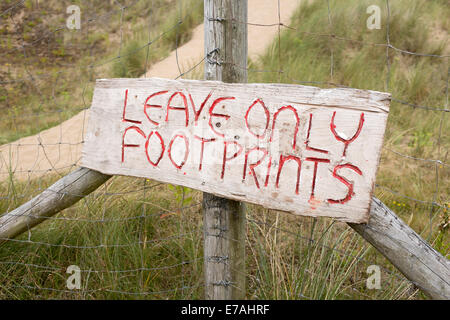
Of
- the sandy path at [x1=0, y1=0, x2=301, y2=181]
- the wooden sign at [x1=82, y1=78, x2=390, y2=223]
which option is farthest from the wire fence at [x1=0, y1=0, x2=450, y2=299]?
the wooden sign at [x1=82, y1=78, x2=390, y2=223]

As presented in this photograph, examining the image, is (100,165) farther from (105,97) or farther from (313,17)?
(313,17)

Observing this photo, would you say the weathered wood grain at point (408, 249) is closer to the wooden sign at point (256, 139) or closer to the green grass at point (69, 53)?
the wooden sign at point (256, 139)

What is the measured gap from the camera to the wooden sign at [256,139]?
128 cm

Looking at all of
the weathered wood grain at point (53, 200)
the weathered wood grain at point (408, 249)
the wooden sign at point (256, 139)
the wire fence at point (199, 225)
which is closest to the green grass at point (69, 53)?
the wire fence at point (199, 225)

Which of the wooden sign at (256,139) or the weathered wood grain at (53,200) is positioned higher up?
the wooden sign at (256,139)

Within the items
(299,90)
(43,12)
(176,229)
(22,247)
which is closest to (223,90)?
(299,90)

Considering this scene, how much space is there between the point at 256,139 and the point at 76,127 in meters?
3.87

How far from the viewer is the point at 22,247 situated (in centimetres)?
214

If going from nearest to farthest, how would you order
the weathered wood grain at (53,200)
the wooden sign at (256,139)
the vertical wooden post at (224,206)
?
the wooden sign at (256,139)
the vertical wooden post at (224,206)
the weathered wood grain at (53,200)

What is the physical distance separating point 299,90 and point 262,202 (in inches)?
17.3

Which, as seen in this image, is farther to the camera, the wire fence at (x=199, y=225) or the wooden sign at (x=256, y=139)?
the wire fence at (x=199, y=225)

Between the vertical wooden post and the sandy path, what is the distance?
2141 millimetres

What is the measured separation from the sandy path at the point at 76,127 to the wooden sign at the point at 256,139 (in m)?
1.93

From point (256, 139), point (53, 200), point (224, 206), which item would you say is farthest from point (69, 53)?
point (256, 139)
